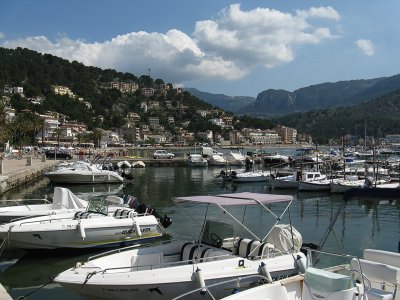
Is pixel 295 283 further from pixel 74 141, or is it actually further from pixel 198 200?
pixel 74 141

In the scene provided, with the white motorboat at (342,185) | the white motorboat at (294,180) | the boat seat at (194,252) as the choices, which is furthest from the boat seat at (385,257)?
the white motorboat at (294,180)

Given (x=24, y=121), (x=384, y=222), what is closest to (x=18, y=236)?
(x=384, y=222)

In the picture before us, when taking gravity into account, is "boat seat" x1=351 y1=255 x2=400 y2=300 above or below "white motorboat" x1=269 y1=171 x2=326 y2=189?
above

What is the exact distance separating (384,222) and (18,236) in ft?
62.5

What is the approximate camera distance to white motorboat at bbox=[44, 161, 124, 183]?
44156mm

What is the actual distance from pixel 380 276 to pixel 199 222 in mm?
12537

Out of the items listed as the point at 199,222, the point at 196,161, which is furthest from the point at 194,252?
the point at 196,161

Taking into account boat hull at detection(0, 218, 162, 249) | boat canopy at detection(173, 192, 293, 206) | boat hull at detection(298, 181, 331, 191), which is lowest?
boat hull at detection(298, 181, 331, 191)

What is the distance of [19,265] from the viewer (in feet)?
50.6

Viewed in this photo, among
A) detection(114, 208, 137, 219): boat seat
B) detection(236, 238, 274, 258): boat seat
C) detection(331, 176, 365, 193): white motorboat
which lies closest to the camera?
detection(236, 238, 274, 258): boat seat

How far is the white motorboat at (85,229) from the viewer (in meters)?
15.8

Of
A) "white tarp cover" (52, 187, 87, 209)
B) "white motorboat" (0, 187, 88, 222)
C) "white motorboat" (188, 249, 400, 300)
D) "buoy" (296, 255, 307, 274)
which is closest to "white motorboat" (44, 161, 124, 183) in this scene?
"white motorboat" (0, 187, 88, 222)

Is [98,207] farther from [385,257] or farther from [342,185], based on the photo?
[342,185]

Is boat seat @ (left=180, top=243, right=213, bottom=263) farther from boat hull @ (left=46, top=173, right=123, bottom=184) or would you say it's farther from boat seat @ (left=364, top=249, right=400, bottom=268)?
boat hull @ (left=46, top=173, right=123, bottom=184)
